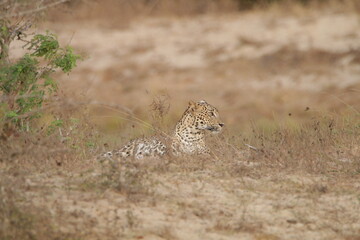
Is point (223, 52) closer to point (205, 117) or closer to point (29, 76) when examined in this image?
point (205, 117)

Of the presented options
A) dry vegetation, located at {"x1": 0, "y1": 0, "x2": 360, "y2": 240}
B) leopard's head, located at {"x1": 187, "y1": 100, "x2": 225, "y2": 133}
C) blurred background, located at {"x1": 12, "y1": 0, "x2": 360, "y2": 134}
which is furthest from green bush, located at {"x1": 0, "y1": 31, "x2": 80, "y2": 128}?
blurred background, located at {"x1": 12, "y1": 0, "x2": 360, "y2": 134}

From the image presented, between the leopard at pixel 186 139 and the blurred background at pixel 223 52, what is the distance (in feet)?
25.3

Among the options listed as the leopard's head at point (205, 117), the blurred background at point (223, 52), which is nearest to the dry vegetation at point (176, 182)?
the leopard's head at point (205, 117)

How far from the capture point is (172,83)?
26.4 metres

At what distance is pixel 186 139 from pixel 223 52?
1436cm

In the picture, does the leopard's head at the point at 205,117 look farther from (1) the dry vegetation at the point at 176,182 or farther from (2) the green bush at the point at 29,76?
(2) the green bush at the point at 29,76

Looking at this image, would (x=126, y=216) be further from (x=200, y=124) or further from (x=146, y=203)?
(x=200, y=124)

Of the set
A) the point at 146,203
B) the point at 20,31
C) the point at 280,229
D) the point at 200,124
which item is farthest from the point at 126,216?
the point at 200,124

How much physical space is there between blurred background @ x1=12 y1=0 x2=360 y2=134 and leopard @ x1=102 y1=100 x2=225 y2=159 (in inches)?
303

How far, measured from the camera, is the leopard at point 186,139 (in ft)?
42.7

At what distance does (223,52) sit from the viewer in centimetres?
2866

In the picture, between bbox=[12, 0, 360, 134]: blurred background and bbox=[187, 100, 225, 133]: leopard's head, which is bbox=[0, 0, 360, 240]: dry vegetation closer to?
bbox=[187, 100, 225, 133]: leopard's head

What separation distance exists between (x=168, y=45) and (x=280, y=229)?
19.6 metres

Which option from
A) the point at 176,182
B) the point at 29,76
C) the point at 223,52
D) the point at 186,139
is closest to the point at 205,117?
the point at 186,139
